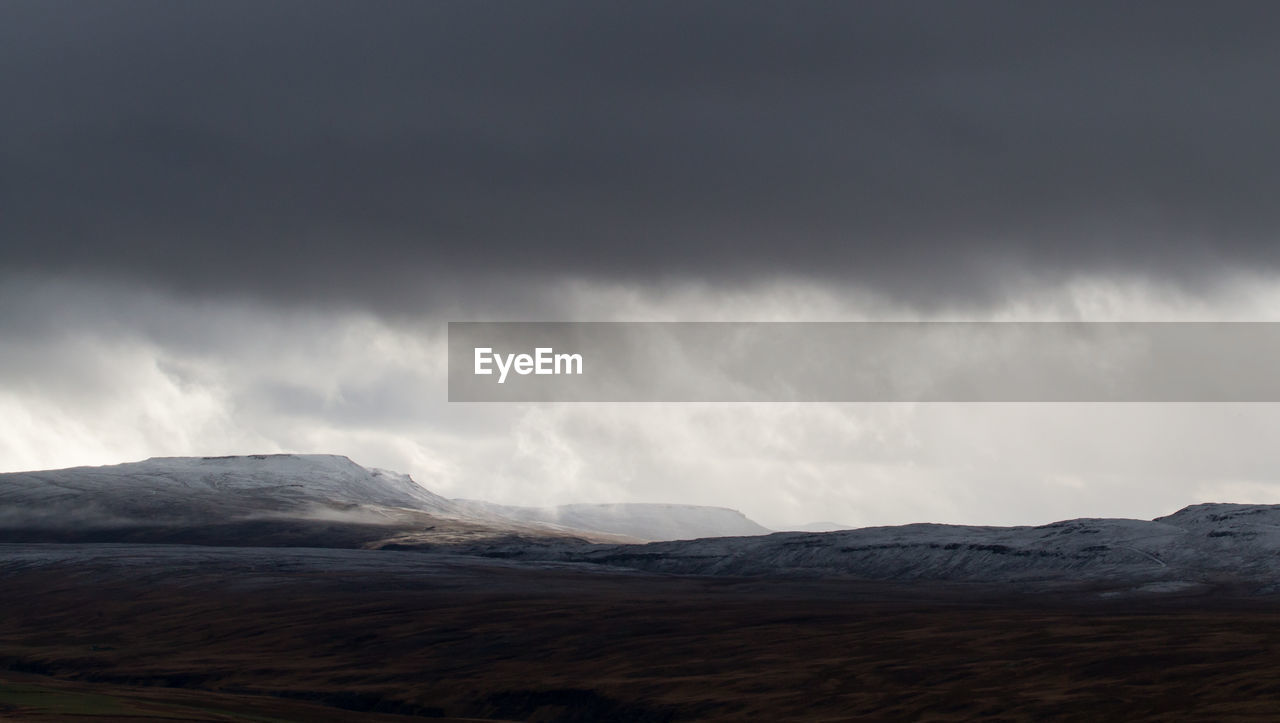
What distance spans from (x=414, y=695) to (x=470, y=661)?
46.1ft

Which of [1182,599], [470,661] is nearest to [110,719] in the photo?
[470,661]

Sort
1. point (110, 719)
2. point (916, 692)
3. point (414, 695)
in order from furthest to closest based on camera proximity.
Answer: point (414, 695) < point (916, 692) < point (110, 719)

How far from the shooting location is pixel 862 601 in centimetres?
16500

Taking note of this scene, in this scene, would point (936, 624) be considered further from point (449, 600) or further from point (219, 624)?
point (219, 624)

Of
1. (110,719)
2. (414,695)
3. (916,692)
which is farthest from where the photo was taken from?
(414,695)

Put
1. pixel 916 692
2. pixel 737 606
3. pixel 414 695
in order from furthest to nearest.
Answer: pixel 737 606
pixel 414 695
pixel 916 692

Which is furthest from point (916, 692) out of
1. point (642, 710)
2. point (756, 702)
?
point (642, 710)

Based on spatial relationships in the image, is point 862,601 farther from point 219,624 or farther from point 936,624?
point 219,624

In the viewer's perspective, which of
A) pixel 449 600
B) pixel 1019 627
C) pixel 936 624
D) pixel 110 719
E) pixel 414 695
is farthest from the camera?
pixel 449 600

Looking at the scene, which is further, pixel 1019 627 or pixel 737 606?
pixel 737 606

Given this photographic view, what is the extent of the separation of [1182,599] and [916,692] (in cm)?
8379

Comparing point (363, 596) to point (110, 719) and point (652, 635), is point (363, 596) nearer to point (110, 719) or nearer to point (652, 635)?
point (652, 635)

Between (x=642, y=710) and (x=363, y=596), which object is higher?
(x=363, y=596)

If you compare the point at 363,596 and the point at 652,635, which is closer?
the point at 652,635
